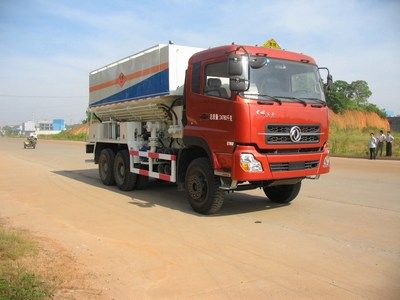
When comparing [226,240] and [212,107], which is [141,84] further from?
[226,240]

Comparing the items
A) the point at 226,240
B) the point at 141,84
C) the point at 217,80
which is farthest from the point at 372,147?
the point at 226,240

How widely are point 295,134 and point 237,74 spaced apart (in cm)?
153

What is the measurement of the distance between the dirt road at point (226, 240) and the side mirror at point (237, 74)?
2.26 metres

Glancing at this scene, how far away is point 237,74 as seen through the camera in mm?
7414

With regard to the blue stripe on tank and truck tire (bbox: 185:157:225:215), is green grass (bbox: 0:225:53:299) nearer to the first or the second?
truck tire (bbox: 185:157:225:215)

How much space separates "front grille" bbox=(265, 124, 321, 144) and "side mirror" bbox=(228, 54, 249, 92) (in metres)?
0.82

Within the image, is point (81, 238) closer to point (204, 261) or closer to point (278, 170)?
point (204, 261)

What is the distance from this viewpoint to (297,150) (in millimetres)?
8195

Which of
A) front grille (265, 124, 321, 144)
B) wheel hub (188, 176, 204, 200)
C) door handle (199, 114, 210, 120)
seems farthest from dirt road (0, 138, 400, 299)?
door handle (199, 114, 210, 120)

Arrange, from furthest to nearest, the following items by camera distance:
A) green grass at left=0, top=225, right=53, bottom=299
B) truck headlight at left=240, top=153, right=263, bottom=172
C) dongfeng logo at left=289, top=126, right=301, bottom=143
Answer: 1. dongfeng logo at left=289, top=126, right=301, bottom=143
2. truck headlight at left=240, top=153, right=263, bottom=172
3. green grass at left=0, top=225, right=53, bottom=299

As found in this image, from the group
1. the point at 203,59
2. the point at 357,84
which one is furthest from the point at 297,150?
the point at 357,84

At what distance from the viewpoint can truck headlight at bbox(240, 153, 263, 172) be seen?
7492 millimetres

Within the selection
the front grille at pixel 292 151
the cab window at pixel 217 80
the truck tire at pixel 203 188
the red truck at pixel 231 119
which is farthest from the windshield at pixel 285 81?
the truck tire at pixel 203 188

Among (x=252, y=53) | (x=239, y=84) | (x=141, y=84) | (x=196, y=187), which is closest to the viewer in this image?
(x=239, y=84)
